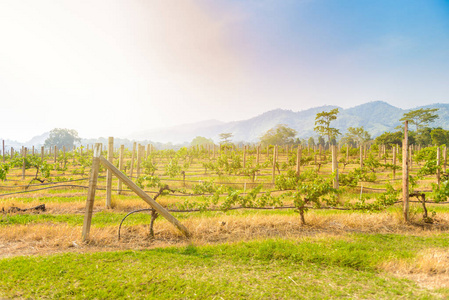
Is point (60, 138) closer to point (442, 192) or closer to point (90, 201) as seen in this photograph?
point (90, 201)

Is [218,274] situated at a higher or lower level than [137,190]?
lower

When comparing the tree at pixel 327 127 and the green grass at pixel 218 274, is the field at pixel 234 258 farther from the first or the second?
the tree at pixel 327 127

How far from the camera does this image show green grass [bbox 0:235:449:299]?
367 centimetres

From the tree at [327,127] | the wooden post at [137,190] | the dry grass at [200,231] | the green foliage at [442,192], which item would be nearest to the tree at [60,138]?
the tree at [327,127]

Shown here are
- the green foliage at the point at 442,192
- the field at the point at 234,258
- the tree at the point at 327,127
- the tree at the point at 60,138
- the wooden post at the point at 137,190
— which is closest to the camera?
the field at the point at 234,258

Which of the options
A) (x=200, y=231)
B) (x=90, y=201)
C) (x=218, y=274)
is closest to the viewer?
(x=218, y=274)

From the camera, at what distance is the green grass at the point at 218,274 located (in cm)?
367

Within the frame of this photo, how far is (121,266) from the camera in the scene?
443 cm

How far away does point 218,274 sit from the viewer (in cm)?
433

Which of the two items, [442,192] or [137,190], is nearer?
[137,190]

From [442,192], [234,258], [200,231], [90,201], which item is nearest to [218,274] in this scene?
[234,258]

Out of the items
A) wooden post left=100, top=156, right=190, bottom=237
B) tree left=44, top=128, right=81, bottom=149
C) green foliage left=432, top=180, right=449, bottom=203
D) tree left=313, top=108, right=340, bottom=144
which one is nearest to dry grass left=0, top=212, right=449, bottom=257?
wooden post left=100, top=156, right=190, bottom=237

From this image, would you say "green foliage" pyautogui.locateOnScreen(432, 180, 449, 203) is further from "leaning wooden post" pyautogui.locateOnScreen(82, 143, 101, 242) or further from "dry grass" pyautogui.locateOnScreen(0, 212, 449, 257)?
"leaning wooden post" pyautogui.locateOnScreen(82, 143, 101, 242)

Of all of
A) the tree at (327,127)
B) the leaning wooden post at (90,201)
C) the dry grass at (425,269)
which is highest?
the tree at (327,127)
